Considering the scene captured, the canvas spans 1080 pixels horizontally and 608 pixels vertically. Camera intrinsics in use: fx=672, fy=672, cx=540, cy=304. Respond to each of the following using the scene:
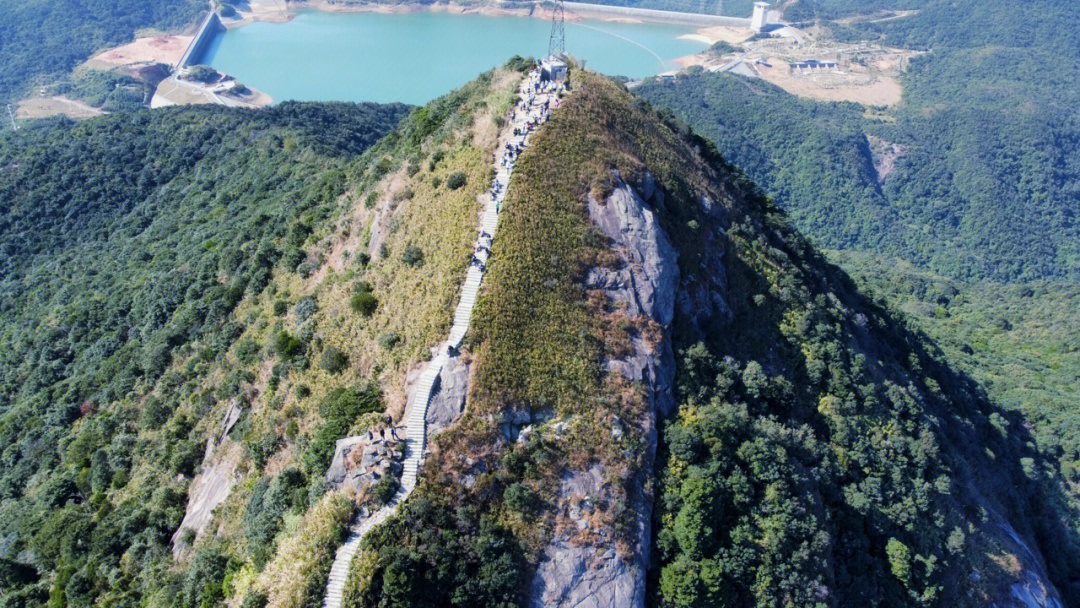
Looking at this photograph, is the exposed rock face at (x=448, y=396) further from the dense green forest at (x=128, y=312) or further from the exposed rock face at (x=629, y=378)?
the dense green forest at (x=128, y=312)

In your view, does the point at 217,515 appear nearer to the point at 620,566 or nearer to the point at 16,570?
the point at 16,570

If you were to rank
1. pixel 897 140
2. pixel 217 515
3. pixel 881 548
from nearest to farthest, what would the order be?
pixel 217 515, pixel 881 548, pixel 897 140

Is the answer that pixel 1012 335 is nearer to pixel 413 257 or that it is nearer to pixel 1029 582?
pixel 1029 582

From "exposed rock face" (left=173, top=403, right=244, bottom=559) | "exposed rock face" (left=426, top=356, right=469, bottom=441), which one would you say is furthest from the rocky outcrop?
"exposed rock face" (left=173, top=403, right=244, bottom=559)

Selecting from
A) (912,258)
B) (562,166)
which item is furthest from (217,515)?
(912,258)

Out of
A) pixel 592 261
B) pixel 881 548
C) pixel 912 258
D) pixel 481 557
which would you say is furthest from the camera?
pixel 912 258

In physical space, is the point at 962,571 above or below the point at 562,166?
below

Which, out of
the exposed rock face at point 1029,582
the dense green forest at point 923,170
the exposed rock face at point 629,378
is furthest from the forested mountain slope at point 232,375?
the dense green forest at point 923,170
